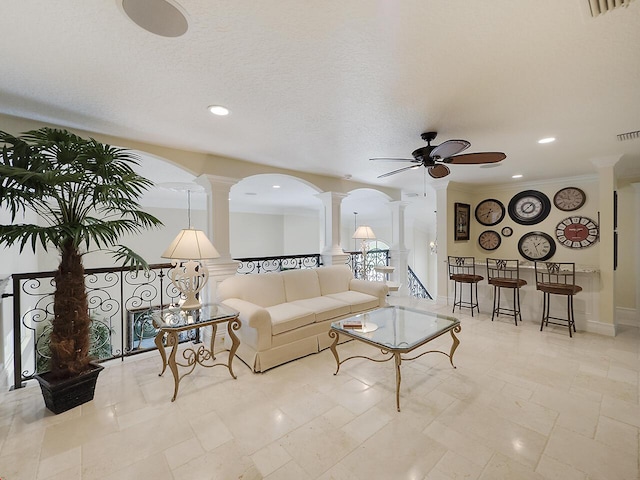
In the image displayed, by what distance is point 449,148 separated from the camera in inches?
93.4

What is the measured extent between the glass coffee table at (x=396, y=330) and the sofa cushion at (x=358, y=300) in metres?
0.52

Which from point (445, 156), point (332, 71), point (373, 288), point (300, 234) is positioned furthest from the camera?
point (300, 234)

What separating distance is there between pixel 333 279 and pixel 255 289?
127 cm

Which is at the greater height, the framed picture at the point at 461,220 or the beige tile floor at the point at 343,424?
the framed picture at the point at 461,220

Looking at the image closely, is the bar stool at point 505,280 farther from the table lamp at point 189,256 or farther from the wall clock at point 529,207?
the table lamp at point 189,256

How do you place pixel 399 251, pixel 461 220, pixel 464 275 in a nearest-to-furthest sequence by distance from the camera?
pixel 464 275, pixel 461 220, pixel 399 251

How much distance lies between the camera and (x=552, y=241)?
531 centimetres

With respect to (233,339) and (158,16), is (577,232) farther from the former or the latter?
(158,16)

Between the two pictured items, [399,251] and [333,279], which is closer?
[333,279]

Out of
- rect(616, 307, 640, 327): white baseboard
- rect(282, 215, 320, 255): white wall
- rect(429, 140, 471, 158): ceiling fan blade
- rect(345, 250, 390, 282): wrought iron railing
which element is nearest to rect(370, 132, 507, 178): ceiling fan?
rect(429, 140, 471, 158): ceiling fan blade

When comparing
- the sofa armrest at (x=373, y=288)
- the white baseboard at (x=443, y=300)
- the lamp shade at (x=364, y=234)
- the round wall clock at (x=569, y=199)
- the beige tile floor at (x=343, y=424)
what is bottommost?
the beige tile floor at (x=343, y=424)

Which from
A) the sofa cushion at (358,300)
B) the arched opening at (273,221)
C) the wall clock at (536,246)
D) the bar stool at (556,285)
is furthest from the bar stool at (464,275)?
the arched opening at (273,221)

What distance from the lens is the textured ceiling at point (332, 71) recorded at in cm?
138

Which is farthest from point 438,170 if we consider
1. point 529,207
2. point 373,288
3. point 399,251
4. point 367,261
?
point 529,207
